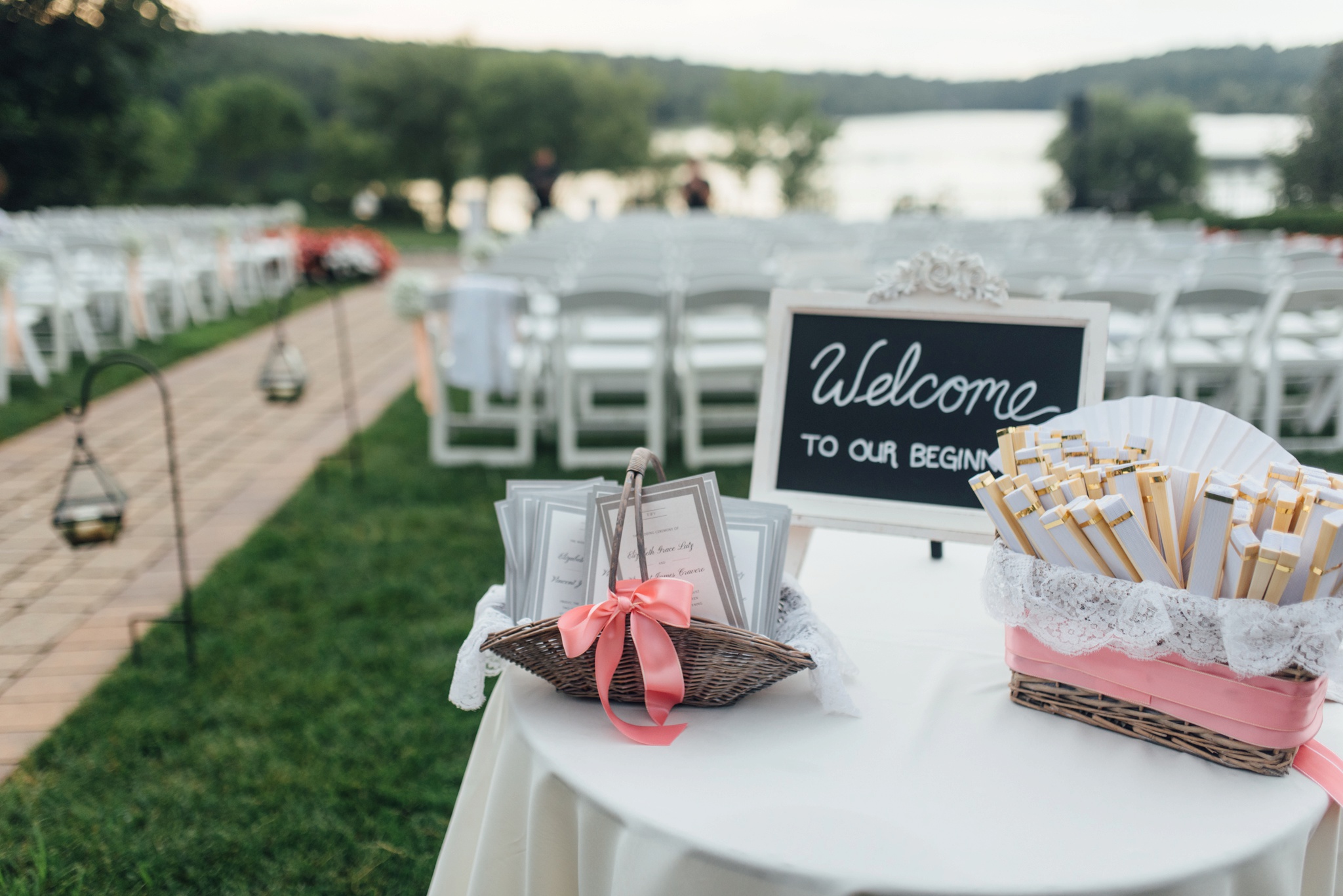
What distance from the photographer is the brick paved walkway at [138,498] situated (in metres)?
2.81

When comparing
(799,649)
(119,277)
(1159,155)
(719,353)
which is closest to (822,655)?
(799,649)

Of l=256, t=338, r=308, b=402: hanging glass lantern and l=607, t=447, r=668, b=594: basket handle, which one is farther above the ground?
l=607, t=447, r=668, b=594: basket handle

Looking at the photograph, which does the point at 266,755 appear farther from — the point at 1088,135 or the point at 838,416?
the point at 1088,135

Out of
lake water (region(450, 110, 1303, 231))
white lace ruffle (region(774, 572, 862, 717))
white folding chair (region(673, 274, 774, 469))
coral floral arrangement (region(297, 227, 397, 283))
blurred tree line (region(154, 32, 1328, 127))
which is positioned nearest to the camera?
white lace ruffle (region(774, 572, 862, 717))

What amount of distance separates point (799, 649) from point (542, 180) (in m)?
13.8

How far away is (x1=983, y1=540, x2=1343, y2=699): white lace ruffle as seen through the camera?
85cm

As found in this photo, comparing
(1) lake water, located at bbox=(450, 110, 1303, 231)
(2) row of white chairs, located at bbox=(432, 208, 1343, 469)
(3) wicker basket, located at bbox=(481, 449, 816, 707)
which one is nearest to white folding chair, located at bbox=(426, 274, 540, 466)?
(2) row of white chairs, located at bbox=(432, 208, 1343, 469)

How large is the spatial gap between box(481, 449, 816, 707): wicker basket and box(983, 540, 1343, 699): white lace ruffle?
251 millimetres

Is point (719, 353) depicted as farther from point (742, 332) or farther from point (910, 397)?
point (910, 397)

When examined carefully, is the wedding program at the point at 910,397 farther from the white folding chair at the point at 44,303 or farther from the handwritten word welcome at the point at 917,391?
the white folding chair at the point at 44,303

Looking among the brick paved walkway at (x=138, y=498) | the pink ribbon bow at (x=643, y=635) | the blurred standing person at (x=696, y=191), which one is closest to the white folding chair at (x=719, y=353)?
the brick paved walkway at (x=138, y=498)

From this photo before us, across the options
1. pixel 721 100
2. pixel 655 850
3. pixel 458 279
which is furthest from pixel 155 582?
pixel 721 100

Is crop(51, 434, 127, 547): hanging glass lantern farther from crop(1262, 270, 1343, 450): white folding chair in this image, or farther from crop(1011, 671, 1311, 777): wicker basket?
crop(1262, 270, 1343, 450): white folding chair

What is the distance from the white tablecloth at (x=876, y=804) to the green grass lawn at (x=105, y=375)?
13.3ft
